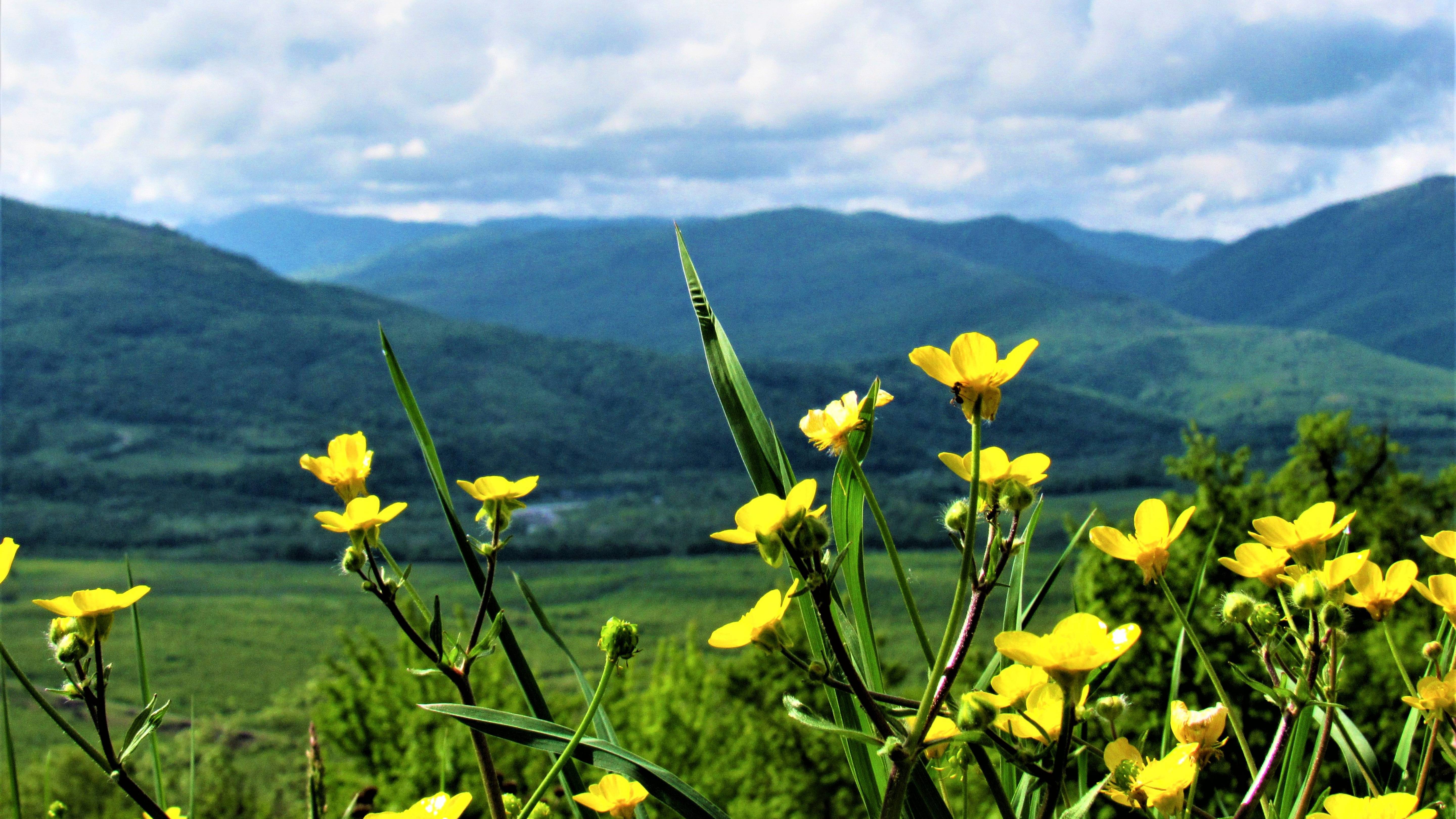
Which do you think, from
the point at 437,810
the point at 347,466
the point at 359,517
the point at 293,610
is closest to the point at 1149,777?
the point at 437,810

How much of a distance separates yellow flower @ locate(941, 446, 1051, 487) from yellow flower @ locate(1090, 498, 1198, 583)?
131 mm

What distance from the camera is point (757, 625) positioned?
92 centimetres

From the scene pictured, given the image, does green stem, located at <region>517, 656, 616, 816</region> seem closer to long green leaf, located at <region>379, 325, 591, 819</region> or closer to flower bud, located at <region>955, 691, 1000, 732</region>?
long green leaf, located at <region>379, 325, 591, 819</region>

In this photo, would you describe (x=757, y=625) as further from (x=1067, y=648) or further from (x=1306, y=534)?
(x=1306, y=534)

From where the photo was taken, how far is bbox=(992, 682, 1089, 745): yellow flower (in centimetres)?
99

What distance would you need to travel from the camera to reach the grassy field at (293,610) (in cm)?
7244

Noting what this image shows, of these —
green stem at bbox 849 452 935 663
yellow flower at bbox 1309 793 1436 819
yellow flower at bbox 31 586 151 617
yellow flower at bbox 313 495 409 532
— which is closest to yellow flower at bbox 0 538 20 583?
yellow flower at bbox 31 586 151 617

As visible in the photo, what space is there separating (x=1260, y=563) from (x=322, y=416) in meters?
171

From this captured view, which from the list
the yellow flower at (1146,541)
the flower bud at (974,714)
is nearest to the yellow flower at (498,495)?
the flower bud at (974,714)

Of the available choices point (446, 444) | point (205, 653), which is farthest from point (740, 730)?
point (446, 444)

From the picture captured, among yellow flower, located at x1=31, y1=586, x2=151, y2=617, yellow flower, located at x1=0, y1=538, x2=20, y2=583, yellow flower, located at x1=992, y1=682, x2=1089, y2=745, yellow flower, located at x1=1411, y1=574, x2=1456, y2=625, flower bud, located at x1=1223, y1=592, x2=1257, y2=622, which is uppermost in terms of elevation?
yellow flower, located at x1=0, y1=538, x2=20, y2=583

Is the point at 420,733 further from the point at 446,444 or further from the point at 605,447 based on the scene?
the point at 605,447

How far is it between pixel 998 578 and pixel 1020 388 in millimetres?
171943

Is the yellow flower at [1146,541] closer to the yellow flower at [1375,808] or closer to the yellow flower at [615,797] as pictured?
the yellow flower at [1375,808]
